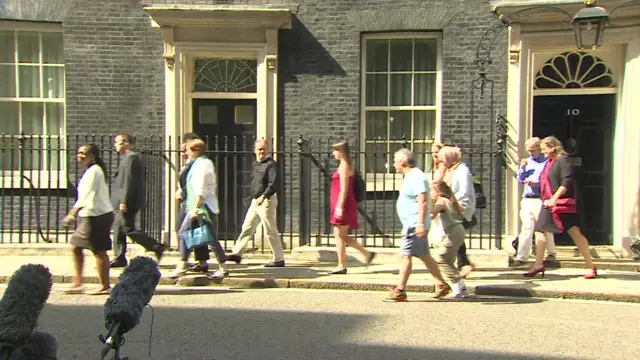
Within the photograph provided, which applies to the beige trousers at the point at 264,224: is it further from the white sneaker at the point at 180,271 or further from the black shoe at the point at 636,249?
the black shoe at the point at 636,249

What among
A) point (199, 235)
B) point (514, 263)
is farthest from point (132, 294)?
point (514, 263)

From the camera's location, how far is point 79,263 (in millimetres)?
7023

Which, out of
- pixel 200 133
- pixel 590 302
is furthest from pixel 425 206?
pixel 200 133

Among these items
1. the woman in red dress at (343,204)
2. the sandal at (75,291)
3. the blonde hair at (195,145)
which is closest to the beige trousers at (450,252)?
the woman in red dress at (343,204)

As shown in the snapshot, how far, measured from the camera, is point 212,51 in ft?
33.4

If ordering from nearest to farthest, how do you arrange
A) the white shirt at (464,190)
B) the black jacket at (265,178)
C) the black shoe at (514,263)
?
the white shirt at (464,190) < the black jacket at (265,178) < the black shoe at (514,263)

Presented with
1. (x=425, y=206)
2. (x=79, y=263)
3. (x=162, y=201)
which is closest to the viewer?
(x=425, y=206)

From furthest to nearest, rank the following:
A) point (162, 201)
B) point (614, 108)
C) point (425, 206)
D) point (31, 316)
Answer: point (162, 201), point (614, 108), point (425, 206), point (31, 316)

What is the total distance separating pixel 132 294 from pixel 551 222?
5761mm

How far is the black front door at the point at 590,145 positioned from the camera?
9.66 metres

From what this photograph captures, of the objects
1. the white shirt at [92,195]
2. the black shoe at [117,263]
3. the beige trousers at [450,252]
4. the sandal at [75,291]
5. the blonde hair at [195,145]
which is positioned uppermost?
the blonde hair at [195,145]

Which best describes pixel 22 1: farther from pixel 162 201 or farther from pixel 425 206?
pixel 425 206

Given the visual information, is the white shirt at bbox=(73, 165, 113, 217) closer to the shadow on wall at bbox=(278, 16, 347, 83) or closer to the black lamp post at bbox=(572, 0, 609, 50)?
the shadow on wall at bbox=(278, 16, 347, 83)

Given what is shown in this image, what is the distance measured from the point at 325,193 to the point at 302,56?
218cm
